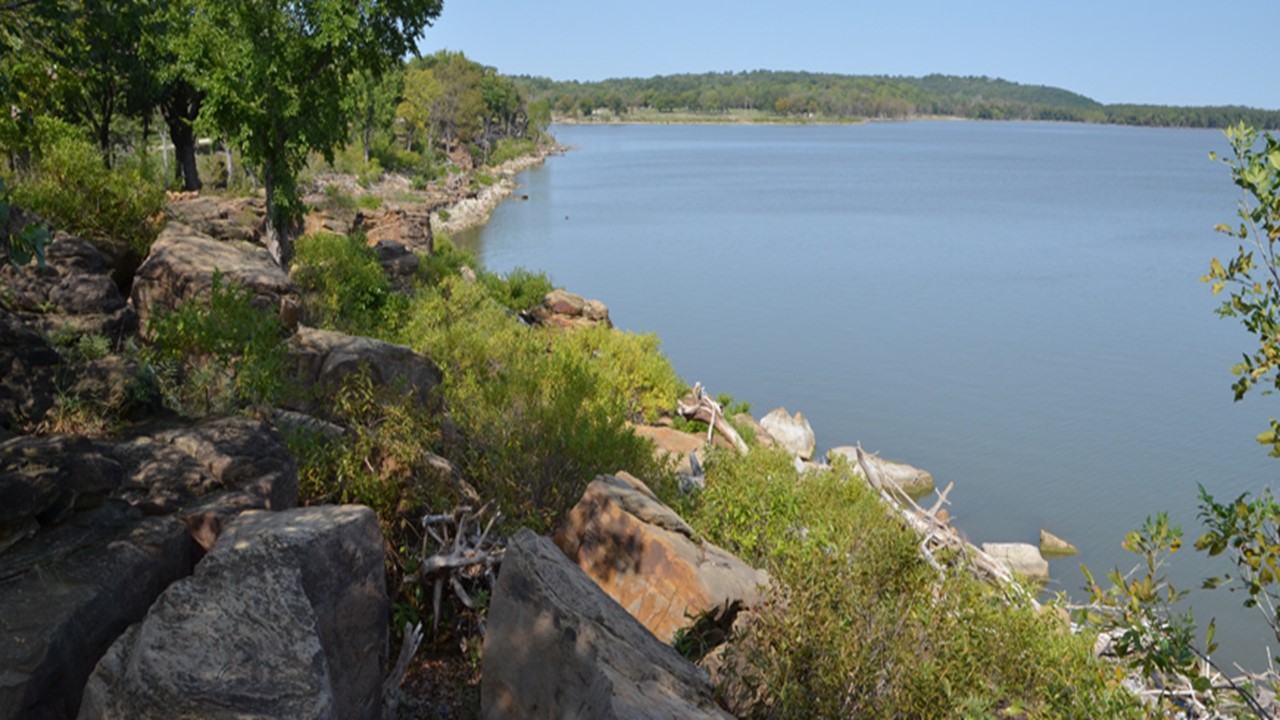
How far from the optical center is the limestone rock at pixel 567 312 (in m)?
30.1

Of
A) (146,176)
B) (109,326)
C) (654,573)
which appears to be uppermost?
(146,176)

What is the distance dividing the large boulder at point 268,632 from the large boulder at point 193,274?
6124 mm

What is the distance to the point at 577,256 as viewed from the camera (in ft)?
167

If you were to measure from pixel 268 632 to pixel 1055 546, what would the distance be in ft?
60.4

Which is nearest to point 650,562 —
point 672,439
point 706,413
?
point 672,439

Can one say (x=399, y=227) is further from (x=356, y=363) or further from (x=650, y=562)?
(x=650, y=562)

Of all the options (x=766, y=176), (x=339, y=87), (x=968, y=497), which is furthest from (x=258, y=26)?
(x=766, y=176)

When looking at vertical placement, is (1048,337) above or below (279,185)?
below

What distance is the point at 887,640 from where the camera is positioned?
25.5ft

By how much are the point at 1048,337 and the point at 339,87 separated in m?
27.4

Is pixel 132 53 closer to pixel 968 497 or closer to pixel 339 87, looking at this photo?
pixel 339 87

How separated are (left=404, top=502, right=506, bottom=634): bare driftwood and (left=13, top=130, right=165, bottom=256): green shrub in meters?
7.47

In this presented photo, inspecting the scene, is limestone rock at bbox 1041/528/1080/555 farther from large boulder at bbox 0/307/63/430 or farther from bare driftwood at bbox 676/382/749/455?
large boulder at bbox 0/307/63/430

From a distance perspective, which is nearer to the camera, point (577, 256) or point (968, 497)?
point (968, 497)
